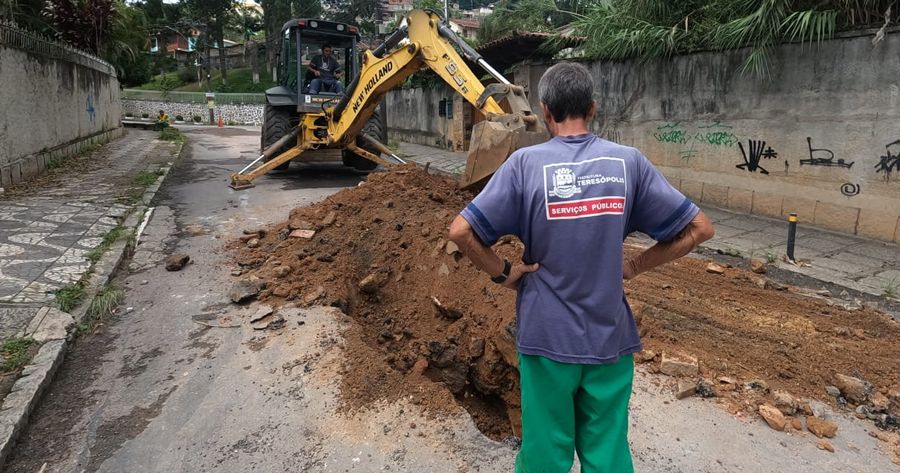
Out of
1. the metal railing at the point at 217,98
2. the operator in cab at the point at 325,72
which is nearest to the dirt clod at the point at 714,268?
the operator in cab at the point at 325,72

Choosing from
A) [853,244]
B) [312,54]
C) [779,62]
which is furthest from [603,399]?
[312,54]

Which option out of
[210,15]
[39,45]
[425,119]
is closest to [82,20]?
→ [39,45]

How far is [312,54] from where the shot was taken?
36.6ft

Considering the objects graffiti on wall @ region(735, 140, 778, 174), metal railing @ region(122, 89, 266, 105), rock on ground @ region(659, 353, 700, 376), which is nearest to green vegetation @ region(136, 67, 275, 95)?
metal railing @ region(122, 89, 266, 105)

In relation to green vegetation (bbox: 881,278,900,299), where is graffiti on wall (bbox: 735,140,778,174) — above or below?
above

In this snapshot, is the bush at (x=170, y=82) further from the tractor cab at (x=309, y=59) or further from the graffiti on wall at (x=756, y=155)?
the graffiti on wall at (x=756, y=155)

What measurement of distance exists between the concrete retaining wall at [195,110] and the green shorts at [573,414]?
37788mm

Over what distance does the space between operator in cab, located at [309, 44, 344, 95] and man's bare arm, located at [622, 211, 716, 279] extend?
9.59 m

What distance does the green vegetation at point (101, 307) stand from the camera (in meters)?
4.50

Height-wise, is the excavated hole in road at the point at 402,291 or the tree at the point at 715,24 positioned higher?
the tree at the point at 715,24

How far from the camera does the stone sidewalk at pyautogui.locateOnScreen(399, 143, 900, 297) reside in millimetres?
5773

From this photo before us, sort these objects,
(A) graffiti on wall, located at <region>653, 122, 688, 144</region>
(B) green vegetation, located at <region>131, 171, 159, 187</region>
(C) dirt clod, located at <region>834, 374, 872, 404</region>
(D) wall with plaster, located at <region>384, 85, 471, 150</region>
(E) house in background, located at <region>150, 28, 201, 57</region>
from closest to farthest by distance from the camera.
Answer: (C) dirt clod, located at <region>834, 374, 872, 404</region> → (A) graffiti on wall, located at <region>653, 122, 688, 144</region> → (B) green vegetation, located at <region>131, 171, 159, 187</region> → (D) wall with plaster, located at <region>384, 85, 471, 150</region> → (E) house in background, located at <region>150, 28, 201, 57</region>

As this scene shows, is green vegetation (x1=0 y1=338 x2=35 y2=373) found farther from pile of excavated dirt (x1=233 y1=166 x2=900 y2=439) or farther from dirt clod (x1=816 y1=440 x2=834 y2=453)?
dirt clod (x1=816 y1=440 x2=834 y2=453)

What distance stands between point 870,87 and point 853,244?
1939mm
